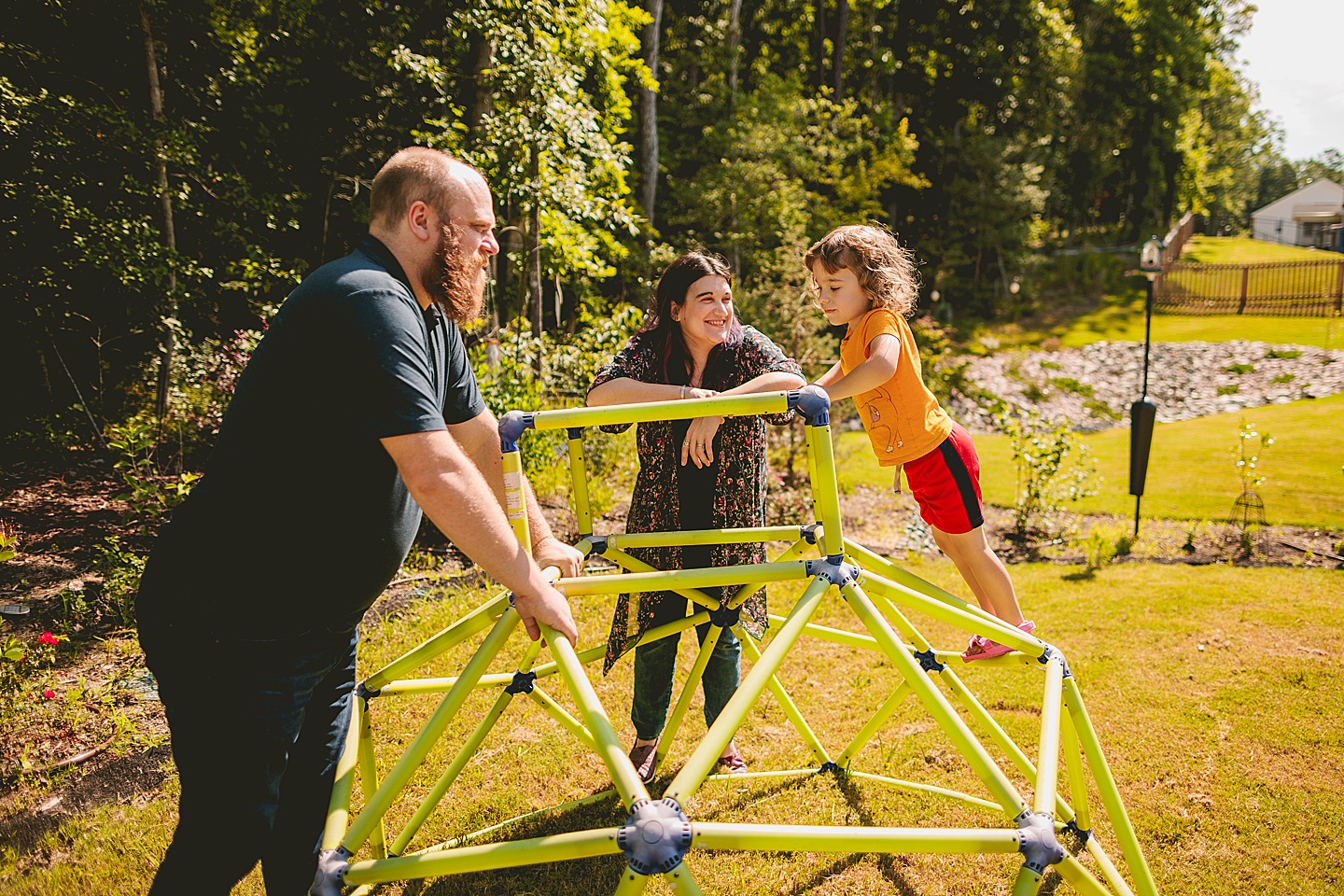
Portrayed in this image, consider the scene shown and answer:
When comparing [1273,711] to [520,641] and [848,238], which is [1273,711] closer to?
[848,238]

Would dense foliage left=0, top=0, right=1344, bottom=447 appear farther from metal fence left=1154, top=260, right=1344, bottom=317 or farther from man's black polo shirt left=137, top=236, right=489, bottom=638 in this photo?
metal fence left=1154, top=260, right=1344, bottom=317

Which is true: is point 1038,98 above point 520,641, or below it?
above

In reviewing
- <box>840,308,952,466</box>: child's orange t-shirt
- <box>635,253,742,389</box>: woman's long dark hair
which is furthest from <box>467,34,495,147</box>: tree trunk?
<box>840,308,952,466</box>: child's orange t-shirt

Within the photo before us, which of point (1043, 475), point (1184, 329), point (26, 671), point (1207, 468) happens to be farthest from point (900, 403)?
point (1184, 329)

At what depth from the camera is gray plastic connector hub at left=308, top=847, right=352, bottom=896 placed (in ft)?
6.00

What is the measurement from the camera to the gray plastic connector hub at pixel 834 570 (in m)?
2.21

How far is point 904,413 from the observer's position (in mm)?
3096

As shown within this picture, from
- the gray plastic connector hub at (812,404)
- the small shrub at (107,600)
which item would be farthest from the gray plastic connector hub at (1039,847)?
the small shrub at (107,600)

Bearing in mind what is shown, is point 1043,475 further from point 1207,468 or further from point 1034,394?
point 1034,394

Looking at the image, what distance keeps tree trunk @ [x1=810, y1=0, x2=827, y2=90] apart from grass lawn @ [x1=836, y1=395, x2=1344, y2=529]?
42.4 ft

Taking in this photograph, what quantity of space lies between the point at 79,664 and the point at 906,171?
1925 centimetres

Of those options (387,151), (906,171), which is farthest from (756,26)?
(387,151)

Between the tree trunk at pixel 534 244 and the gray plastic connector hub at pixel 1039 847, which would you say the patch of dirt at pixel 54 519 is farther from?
the gray plastic connector hub at pixel 1039 847

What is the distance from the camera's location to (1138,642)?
4980mm
